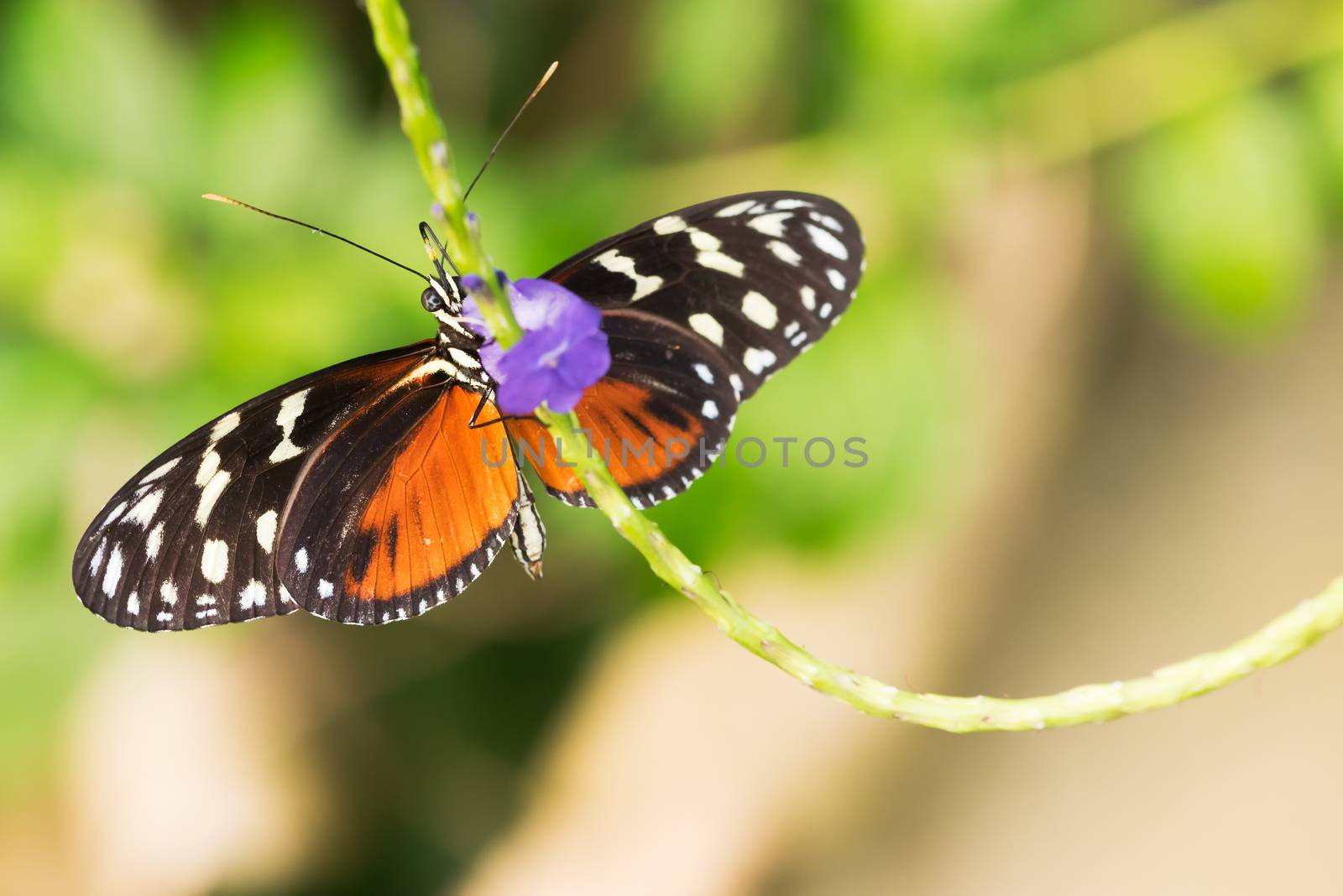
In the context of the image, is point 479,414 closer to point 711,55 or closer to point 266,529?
point 266,529

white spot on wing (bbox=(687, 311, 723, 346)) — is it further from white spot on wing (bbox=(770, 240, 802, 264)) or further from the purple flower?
the purple flower

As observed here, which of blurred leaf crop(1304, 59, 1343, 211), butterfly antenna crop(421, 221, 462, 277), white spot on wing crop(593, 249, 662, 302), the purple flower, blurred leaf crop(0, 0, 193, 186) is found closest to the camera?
the purple flower

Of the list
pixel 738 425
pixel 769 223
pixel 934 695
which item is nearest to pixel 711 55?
pixel 738 425

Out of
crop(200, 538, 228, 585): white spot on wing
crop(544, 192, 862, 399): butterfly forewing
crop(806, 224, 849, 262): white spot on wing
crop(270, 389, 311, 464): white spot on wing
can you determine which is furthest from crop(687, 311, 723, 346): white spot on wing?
crop(200, 538, 228, 585): white spot on wing

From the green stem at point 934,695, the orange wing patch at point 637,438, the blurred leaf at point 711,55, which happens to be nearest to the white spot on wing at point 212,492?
the orange wing patch at point 637,438

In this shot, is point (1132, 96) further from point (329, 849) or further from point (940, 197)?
point (329, 849)

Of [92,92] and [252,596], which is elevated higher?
[92,92]
